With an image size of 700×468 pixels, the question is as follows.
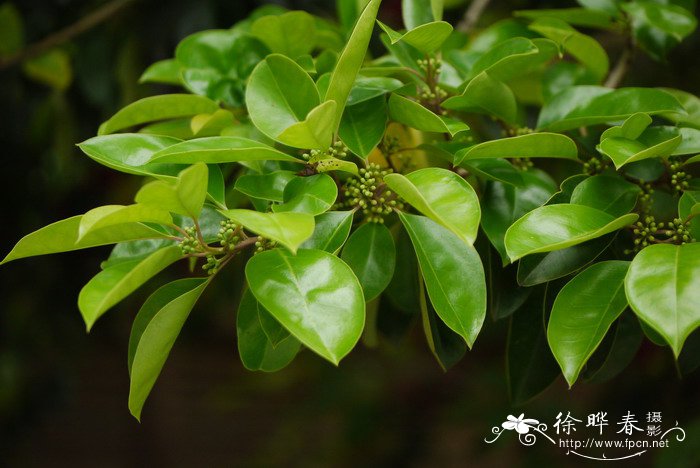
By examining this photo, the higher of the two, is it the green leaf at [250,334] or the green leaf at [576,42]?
the green leaf at [576,42]

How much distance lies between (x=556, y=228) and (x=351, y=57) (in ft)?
0.78

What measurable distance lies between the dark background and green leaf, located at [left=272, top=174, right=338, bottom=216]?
1.00 ft

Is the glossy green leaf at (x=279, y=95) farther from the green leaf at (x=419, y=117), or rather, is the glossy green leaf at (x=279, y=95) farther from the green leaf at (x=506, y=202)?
the green leaf at (x=506, y=202)

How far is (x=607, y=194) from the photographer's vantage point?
70 centimetres

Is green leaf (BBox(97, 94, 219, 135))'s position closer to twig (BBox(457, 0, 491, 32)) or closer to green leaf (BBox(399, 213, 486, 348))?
green leaf (BBox(399, 213, 486, 348))

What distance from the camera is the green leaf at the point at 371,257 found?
2.25 feet

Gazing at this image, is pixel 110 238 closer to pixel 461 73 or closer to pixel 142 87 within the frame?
pixel 461 73

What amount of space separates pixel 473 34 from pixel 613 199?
0.93m

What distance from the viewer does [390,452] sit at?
2.41m

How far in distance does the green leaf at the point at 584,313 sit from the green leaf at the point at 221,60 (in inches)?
19.4

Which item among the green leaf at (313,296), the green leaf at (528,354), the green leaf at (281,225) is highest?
the green leaf at (281,225)

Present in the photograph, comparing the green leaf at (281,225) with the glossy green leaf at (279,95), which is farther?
the glossy green leaf at (279,95)

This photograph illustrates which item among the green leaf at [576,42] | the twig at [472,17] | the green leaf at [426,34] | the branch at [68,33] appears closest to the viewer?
the green leaf at [426,34]

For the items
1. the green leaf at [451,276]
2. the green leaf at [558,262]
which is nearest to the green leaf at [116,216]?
the green leaf at [451,276]
